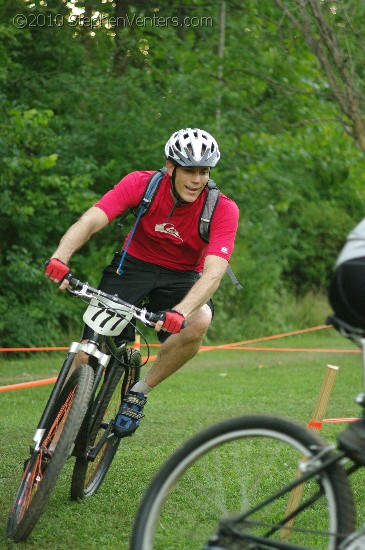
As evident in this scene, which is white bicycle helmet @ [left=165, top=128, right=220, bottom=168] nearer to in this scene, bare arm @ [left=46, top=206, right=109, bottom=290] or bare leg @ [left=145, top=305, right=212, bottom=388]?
bare arm @ [left=46, top=206, right=109, bottom=290]

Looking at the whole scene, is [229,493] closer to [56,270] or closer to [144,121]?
[56,270]

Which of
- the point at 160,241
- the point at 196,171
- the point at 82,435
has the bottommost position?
the point at 82,435

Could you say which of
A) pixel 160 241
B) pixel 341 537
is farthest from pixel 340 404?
pixel 341 537

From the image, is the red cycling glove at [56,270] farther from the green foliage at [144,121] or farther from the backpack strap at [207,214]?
the green foliage at [144,121]

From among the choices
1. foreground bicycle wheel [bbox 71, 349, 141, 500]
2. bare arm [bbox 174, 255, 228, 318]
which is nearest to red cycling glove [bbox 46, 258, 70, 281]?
bare arm [bbox 174, 255, 228, 318]

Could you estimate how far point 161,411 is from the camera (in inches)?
391

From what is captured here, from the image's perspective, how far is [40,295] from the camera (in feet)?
50.9

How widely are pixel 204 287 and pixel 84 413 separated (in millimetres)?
882

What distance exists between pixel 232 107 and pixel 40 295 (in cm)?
691

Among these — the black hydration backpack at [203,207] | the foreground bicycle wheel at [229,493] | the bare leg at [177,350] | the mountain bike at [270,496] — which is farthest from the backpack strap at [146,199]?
the mountain bike at [270,496]

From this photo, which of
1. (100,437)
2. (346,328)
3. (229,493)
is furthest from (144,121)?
(346,328)

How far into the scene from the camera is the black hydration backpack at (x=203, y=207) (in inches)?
219

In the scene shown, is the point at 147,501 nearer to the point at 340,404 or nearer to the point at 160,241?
the point at 160,241

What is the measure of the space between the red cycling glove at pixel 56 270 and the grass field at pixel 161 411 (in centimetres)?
119
